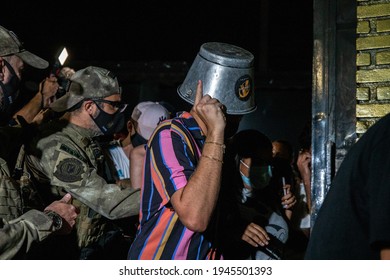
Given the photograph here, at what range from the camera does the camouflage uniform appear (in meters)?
3.80

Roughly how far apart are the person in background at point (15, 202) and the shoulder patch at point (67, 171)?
0.97ft

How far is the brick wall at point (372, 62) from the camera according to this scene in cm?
349

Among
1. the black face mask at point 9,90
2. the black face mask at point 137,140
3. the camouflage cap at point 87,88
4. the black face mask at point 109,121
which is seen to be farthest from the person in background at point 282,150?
the black face mask at point 9,90

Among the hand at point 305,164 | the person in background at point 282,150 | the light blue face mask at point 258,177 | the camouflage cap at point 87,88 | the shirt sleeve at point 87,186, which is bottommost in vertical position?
the person in background at point 282,150

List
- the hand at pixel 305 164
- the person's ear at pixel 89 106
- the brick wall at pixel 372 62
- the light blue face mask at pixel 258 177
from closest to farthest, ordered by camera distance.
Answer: the brick wall at pixel 372 62 < the person's ear at pixel 89 106 < the light blue face mask at pixel 258 177 < the hand at pixel 305 164

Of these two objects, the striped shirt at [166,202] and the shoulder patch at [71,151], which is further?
the shoulder patch at [71,151]

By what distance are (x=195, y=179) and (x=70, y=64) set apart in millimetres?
9554

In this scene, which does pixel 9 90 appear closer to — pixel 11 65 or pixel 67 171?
pixel 11 65

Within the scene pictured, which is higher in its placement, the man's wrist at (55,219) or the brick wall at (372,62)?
the brick wall at (372,62)

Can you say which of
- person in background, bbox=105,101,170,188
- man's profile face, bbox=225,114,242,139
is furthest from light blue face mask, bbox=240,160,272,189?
man's profile face, bbox=225,114,242,139

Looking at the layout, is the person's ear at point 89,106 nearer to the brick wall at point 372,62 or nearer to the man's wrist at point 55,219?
the man's wrist at point 55,219

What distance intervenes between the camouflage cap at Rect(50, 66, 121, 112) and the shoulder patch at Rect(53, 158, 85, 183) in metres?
0.72
